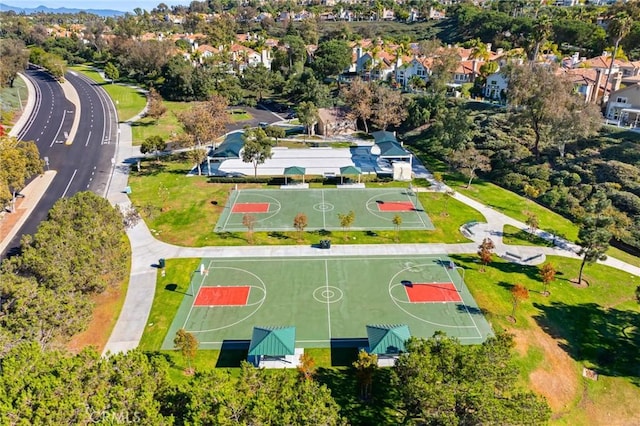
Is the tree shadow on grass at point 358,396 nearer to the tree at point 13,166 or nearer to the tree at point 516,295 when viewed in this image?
the tree at point 516,295

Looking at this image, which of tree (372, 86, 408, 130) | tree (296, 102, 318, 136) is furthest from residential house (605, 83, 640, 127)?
tree (296, 102, 318, 136)

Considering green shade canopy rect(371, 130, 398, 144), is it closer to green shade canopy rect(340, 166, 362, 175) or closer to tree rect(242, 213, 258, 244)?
green shade canopy rect(340, 166, 362, 175)

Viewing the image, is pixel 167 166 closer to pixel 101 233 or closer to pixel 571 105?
pixel 101 233

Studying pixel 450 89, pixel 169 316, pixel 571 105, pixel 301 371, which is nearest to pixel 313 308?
pixel 301 371

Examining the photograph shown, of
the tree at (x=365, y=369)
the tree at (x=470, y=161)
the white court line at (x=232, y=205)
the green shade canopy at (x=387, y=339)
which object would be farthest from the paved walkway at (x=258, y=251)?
the tree at (x=365, y=369)

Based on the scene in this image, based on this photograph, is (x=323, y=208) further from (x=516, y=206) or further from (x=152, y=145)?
(x=152, y=145)

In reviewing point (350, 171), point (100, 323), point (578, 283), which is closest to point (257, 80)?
point (350, 171)
